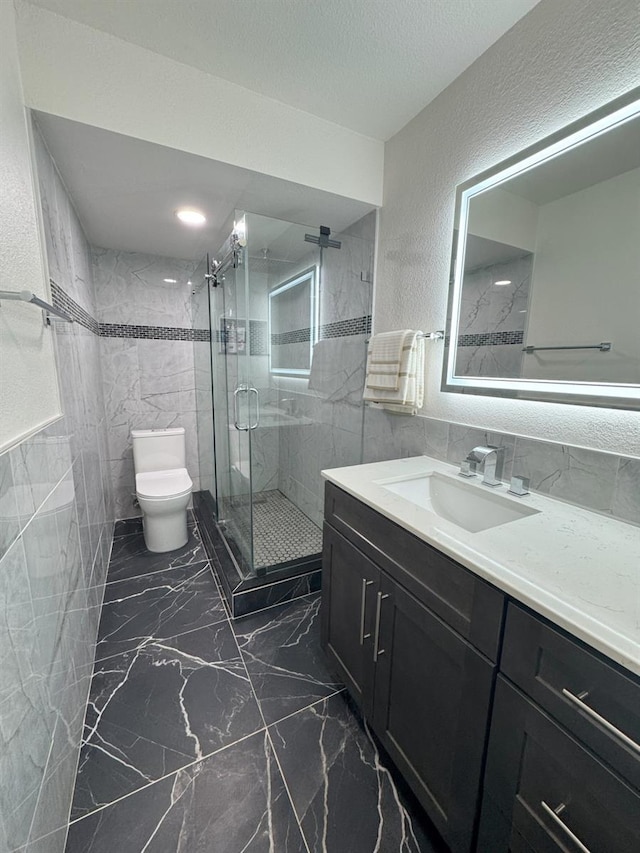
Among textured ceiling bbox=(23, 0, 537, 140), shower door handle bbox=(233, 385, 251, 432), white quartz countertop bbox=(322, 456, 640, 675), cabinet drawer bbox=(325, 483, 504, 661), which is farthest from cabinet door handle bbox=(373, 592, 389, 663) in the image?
textured ceiling bbox=(23, 0, 537, 140)

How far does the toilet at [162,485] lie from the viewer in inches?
94.3

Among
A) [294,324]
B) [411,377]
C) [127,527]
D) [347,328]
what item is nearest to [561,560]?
[411,377]

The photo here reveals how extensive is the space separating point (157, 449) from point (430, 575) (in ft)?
8.07

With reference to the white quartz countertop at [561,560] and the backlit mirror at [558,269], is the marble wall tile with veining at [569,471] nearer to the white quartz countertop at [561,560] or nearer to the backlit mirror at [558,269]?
the white quartz countertop at [561,560]

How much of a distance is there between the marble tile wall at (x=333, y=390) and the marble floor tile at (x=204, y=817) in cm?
155

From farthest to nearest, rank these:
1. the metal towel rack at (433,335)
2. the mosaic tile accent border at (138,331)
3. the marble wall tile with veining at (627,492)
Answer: the mosaic tile accent border at (138,331), the metal towel rack at (433,335), the marble wall tile with veining at (627,492)

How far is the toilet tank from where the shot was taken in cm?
273

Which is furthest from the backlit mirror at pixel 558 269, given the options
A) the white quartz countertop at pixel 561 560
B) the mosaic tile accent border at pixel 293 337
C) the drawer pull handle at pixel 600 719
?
the mosaic tile accent border at pixel 293 337

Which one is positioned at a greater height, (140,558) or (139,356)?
(139,356)

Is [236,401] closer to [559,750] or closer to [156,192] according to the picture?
[156,192]

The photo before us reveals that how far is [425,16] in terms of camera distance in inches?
48.6

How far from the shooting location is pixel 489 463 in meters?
→ 1.31

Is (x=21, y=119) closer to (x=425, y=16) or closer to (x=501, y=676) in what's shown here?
(x=425, y=16)

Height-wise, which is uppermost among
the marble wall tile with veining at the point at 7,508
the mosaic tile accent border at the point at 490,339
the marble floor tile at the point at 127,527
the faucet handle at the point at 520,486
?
the mosaic tile accent border at the point at 490,339
